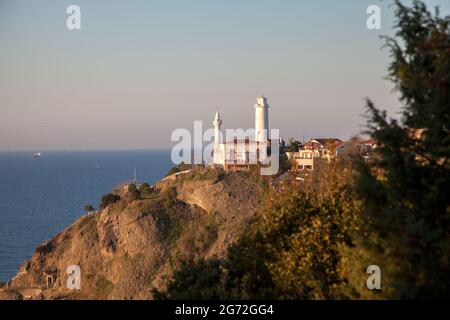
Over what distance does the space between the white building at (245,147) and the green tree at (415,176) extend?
3746 cm

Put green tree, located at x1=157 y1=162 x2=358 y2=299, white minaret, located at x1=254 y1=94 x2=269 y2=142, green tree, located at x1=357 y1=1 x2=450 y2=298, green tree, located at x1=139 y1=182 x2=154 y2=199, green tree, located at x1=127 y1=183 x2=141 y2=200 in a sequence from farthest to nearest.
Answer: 1. white minaret, located at x1=254 y1=94 x2=269 y2=142
2. green tree, located at x1=139 y1=182 x2=154 y2=199
3. green tree, located at x1=127 y1=183 x2=141 y2=200
4. green tree, located at x1=157 y1=162 x2=358 y2=299
5. green tree, located at x1=357 y1=1 x2=450 y2=298

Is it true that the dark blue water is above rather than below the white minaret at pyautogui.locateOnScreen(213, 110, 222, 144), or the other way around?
below

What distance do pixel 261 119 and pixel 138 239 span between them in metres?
20.5

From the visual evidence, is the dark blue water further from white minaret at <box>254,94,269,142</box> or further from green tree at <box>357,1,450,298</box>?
green tree at <box>357,1,450,298</box>

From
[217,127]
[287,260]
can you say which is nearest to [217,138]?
[217,127]

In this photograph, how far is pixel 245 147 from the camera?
53.8 meters

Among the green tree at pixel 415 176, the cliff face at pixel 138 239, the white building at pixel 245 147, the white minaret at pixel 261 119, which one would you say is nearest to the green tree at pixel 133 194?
the cliff face at pixel 138 239

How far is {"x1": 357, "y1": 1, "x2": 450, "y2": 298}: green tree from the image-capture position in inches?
473

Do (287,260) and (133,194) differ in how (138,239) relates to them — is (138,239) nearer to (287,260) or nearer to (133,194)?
(133,194)

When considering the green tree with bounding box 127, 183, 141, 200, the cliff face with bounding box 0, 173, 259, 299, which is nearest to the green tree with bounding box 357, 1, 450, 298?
the cliff face with bounding box 0, 173, 259, 299

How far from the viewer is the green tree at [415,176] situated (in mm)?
12008

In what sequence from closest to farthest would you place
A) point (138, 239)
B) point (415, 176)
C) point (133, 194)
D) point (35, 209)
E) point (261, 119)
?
point (415, 176) → point (138, 239) → point (133, 194) → point (261, 119) → point (35, 209)

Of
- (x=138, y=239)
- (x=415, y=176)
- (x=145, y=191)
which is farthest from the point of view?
→ (x=145, y=191)
